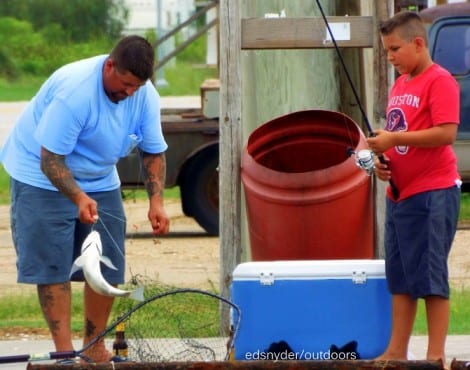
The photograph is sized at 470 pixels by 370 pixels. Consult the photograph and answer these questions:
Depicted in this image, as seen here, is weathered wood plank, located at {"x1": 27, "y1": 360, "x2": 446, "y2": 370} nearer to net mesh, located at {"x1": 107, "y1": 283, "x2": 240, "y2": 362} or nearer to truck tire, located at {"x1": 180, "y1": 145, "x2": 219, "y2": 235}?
net mesh, located at {"x1": 107, "y1": 283, "x2": 240, "y2": 362}

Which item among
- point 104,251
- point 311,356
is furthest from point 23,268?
point 311,356

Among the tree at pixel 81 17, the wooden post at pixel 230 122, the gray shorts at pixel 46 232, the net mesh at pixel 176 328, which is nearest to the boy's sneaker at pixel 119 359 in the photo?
the net mesh at pixel 176 328

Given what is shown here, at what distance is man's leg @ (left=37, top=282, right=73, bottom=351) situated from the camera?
6074 mm

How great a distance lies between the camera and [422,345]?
7.18 meters

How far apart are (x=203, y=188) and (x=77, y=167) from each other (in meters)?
6.23

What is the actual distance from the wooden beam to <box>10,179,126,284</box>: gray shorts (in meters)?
1.44

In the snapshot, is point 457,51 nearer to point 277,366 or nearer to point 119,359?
point 119,359

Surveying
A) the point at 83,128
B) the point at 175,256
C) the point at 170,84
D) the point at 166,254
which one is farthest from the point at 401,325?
A: the point at 170,84

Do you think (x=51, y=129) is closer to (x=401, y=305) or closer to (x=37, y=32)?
(x=401, y=305)

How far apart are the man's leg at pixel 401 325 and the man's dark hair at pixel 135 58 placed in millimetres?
1428

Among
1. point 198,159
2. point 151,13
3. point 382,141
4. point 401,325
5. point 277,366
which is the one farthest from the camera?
point 151,13

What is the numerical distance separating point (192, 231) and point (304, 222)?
6.72m

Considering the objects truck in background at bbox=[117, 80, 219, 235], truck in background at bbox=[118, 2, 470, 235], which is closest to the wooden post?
truck in background at bbox=[118, 2, 470, 235]

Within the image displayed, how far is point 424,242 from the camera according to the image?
5.74 meters
